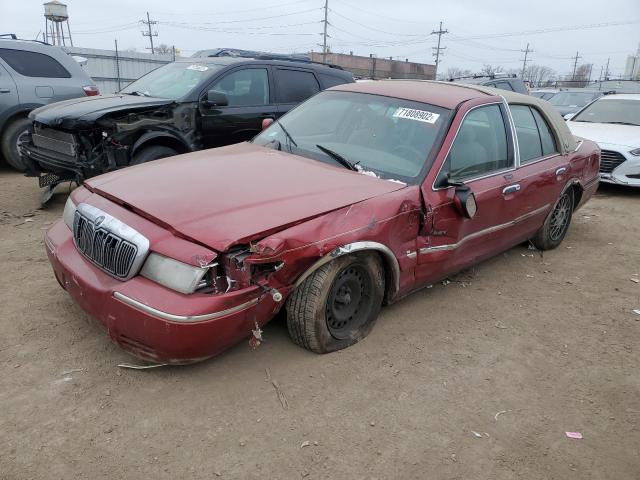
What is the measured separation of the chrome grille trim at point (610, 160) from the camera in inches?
318

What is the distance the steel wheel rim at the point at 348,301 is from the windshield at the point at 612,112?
26.9 feet

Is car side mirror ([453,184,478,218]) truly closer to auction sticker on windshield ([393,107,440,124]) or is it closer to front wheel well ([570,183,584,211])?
auction sticker on windshield ([393,107,440,124])

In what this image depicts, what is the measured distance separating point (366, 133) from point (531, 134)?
1764 millimetres

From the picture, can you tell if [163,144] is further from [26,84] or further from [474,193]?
[474,193]

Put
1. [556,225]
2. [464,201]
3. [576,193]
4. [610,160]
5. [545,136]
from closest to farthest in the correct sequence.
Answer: [464,201] → [545,136] → [556,225] → [576,193] → [610,160]

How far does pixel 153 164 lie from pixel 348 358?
1.97 meters

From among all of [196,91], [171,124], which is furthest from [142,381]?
[196,91]

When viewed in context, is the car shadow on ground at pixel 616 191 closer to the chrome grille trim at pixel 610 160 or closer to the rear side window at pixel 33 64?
the chrome grille trim at pixel 610 160

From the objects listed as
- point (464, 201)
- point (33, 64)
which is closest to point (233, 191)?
point (464, 201)

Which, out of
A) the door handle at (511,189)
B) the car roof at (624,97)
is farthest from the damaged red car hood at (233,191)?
the car roof at (624,97)

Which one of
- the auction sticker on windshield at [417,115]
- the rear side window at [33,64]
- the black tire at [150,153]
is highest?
the rear side window at [33,64]

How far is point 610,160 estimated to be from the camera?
8.18m

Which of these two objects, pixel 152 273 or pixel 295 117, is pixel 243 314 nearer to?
pixel 152 273

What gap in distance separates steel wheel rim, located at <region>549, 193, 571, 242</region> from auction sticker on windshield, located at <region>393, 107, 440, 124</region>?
2.15m
